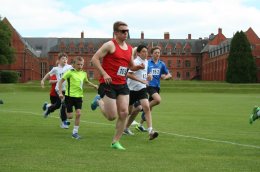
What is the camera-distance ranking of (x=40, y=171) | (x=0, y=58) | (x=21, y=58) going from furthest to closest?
(x=21, y=58) < (x=0, y=58) < (x=40, y=171)

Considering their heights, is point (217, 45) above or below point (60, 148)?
above

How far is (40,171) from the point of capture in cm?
672

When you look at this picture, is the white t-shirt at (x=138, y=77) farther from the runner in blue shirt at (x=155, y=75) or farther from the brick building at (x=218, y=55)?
the brick building at (x=218, y=55)

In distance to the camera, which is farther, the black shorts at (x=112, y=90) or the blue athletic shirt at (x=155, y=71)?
the blue athletic shirt at (x=155, y=71)

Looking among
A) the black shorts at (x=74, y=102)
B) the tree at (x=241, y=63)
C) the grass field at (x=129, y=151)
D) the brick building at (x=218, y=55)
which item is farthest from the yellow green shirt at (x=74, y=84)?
the brick building at (x=218, y=55)

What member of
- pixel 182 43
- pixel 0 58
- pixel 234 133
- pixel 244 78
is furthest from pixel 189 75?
pixel 234 133

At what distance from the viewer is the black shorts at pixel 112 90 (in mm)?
9234

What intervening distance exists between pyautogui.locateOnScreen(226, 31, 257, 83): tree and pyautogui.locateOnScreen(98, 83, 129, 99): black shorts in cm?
8183

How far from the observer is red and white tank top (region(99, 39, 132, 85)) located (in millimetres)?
9250

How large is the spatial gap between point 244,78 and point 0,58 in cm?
4299

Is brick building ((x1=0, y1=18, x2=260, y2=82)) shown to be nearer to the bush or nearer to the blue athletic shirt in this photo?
the bush

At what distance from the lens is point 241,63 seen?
3511 inches

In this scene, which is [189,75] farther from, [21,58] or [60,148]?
[60,148]

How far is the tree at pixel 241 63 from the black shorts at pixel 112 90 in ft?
268
